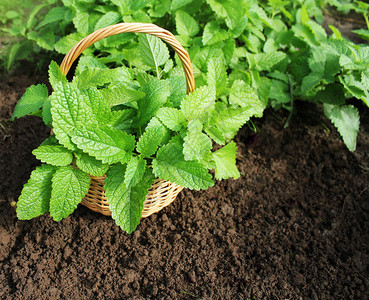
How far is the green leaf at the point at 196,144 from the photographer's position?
1.21 meters

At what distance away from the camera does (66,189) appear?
49.7 inches

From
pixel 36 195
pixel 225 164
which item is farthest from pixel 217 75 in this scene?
pixel 36 195

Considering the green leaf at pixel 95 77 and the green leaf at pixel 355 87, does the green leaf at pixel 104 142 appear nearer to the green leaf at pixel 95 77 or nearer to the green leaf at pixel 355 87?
the green leaf at pixel 95 77

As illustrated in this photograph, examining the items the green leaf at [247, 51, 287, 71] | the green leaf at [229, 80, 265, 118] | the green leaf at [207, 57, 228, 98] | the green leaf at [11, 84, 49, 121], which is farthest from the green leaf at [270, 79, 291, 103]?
the green leaf at [11, 84, 49, 121]

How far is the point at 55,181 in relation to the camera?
4.11 feet

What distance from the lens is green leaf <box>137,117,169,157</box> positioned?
1278mm

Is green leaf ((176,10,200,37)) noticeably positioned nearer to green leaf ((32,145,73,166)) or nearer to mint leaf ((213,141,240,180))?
mint leaf ((213,141,240,180))

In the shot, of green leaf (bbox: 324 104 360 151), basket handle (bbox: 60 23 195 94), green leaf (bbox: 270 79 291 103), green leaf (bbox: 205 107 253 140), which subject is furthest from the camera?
green leaf (bbox: 270 79 291 103)

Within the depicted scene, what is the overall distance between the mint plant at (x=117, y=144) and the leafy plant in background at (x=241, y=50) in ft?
1.02

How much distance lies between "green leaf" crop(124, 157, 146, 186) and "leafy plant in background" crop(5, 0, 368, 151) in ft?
1.89

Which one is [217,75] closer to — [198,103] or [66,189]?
[198,103]

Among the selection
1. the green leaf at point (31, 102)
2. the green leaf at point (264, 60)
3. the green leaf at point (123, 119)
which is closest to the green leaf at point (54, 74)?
the green leaf at point (31, 102)

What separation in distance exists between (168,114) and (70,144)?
1.29 feet

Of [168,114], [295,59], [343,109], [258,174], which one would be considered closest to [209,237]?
[258,174]
